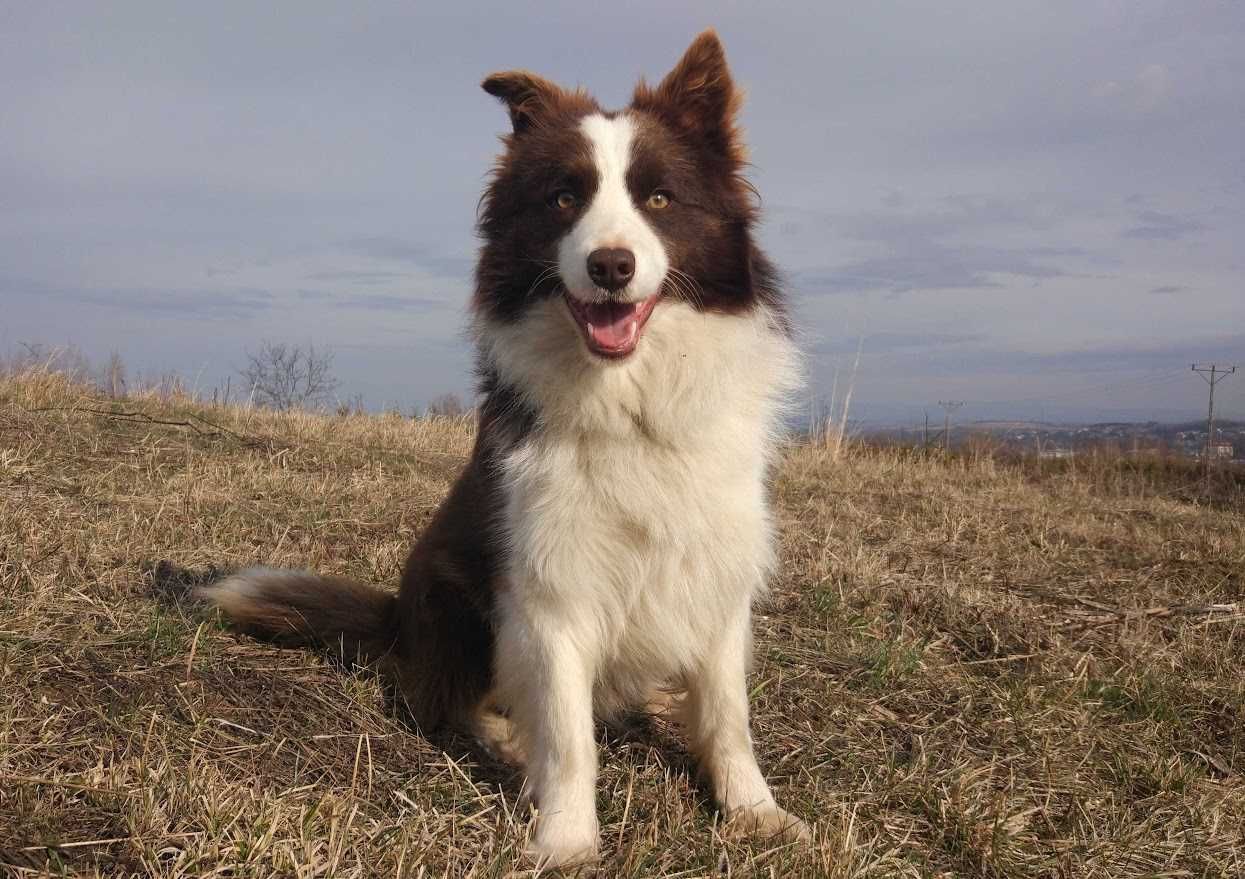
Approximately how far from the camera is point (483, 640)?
10.6 feet

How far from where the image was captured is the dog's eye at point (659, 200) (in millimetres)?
3012

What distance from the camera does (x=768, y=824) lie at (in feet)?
9.21

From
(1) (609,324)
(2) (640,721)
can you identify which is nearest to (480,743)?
(2) (640,721)

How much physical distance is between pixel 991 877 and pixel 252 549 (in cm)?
354

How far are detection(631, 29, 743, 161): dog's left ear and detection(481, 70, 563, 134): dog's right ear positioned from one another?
1.10 feet

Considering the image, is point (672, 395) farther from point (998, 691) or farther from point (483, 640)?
point (998, 691)

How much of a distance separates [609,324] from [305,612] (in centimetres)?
159

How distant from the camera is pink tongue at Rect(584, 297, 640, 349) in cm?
284

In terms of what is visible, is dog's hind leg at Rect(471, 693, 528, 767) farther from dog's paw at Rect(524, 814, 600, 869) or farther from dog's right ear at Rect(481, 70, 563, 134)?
dog's right ear at Rect(481, 70, 563, 134)

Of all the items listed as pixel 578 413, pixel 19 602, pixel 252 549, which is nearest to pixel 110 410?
pixel 252 549

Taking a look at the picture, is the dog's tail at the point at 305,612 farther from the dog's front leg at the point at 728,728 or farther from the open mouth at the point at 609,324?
the open mouth at the point at 609,324

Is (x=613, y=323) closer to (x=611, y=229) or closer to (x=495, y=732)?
(x=611, y=229)

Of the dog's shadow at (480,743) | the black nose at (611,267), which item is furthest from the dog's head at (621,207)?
the dog's shadow at (480,743)

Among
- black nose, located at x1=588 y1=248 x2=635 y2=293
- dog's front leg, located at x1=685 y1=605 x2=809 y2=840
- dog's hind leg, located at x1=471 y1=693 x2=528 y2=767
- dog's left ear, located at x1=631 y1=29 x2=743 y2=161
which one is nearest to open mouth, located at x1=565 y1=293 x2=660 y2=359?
black nose, located at x1=588 y1=248 x2=635 y2=293
